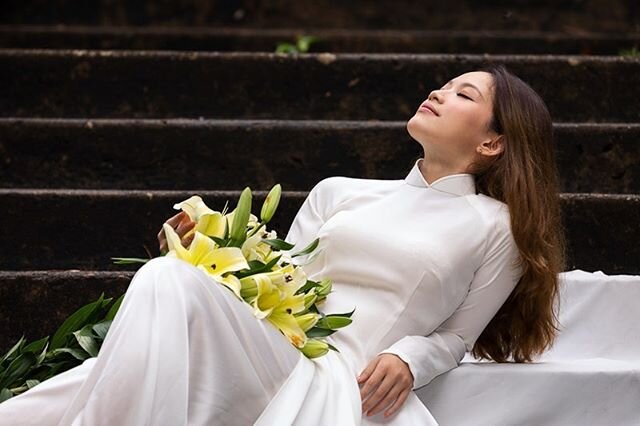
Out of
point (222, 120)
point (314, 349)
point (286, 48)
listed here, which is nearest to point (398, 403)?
point (314, 349)

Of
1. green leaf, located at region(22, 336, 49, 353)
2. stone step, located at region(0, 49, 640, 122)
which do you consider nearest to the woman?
green leaf, located at region(22, 336, 49, 353)

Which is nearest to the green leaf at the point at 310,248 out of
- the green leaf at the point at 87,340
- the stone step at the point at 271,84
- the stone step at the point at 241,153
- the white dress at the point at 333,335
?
the white dress at the point at 333,335

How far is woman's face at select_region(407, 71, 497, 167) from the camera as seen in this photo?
356cm

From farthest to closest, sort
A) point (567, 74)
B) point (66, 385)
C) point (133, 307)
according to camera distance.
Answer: point (567, 74) → point (66, 385) → point (133, 307)

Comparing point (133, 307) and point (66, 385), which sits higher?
point (133, 307)

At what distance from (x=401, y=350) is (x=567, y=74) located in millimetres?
2035

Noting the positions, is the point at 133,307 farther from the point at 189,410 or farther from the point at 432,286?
the point at 432,286

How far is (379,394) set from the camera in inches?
127

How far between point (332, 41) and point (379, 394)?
9.58 feet

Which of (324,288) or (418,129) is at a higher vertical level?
(418,129)

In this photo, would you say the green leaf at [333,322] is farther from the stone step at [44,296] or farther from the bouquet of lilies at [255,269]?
the stone step at [44,296]

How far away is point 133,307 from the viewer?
2.84 m

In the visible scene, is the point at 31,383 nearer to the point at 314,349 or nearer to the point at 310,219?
the point at 314,349

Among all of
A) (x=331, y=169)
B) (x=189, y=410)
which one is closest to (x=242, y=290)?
(x=189, y=410)
